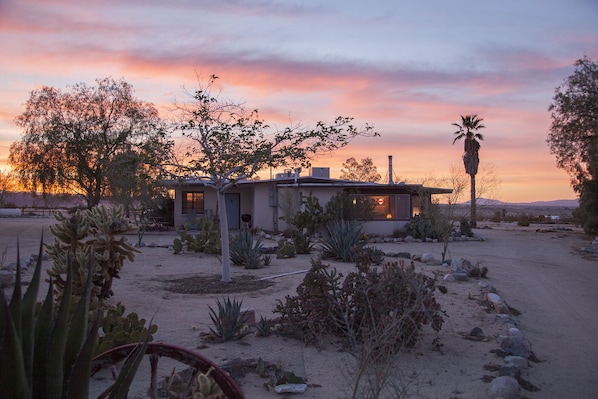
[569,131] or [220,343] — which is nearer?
[220,343]

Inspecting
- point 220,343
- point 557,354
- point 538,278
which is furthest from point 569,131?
point 220,343

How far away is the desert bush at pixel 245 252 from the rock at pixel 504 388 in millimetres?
9129

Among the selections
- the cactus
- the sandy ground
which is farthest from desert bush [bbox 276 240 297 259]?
the cactus

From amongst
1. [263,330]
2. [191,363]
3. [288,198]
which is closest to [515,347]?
[263,330]

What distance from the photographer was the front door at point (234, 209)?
1193 inches

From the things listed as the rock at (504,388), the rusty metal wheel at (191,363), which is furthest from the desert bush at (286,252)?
the rusty metal wheel at (191,363)

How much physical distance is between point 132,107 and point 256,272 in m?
17.8

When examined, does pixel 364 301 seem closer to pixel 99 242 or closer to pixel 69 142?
pixel 99 242

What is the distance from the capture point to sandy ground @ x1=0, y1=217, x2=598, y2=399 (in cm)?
532

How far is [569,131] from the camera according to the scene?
27453 millimetres

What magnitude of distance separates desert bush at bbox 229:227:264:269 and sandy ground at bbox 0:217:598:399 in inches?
13.2

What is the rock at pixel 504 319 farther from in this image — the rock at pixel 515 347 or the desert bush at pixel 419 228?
the desert bush at pixel 419 228

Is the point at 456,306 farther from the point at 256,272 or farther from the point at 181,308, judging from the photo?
the point at 256,272

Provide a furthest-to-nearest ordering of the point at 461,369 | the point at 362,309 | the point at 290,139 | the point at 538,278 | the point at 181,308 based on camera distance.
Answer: the point at 538,278 → the point at 290,139 → the point at 181,308 → the point at 362,309 → the point at 461,369
